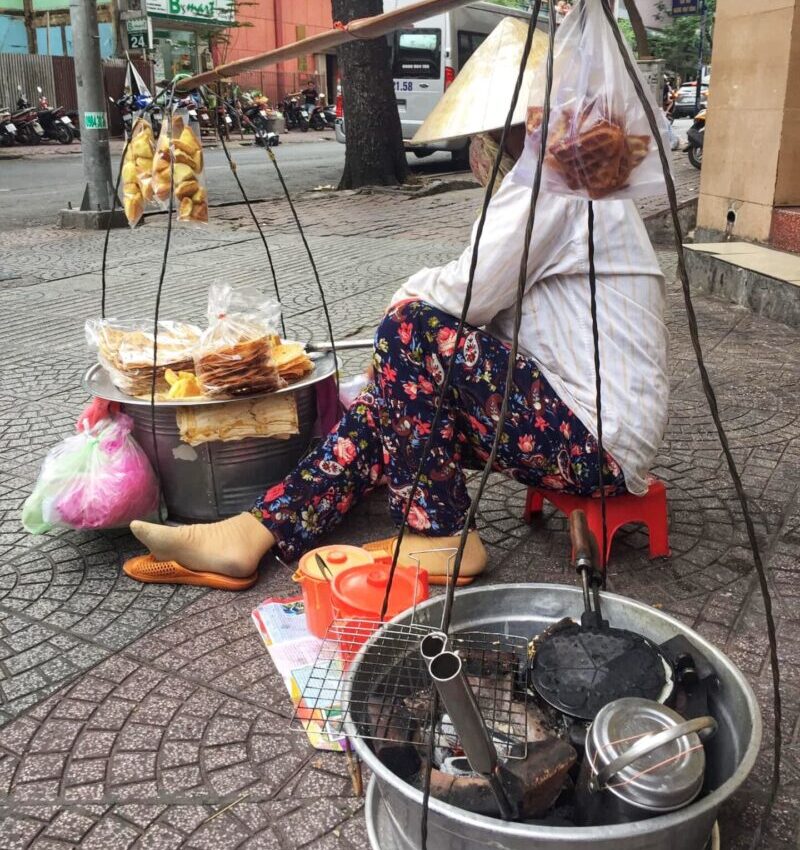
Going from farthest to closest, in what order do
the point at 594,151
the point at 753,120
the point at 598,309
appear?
the point at 753,120, the point at 598,309, the point at 594,151

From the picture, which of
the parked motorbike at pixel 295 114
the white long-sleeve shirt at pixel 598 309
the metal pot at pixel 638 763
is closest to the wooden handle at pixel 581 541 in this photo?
the metal pot at pixel 638 763

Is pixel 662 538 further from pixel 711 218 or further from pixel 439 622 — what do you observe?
pixel 711 218

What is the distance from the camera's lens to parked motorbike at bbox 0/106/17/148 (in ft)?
65.5

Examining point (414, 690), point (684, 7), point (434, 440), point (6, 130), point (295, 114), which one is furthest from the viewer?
point (684, 7)

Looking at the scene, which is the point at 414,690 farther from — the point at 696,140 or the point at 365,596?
the point at 696,140

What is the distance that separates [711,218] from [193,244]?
4.64m

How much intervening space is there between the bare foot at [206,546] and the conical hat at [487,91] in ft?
3.87

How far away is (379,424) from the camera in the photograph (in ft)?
7.79

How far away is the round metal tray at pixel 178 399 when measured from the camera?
8.16ft

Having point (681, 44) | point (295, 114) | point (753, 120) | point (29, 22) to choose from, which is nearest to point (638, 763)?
point (753, 120)

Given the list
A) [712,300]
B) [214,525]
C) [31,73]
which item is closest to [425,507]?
[214,525]

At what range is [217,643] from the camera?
2.14m

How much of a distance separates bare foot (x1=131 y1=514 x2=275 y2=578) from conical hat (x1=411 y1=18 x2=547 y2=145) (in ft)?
3.87

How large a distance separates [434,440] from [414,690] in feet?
2.60
